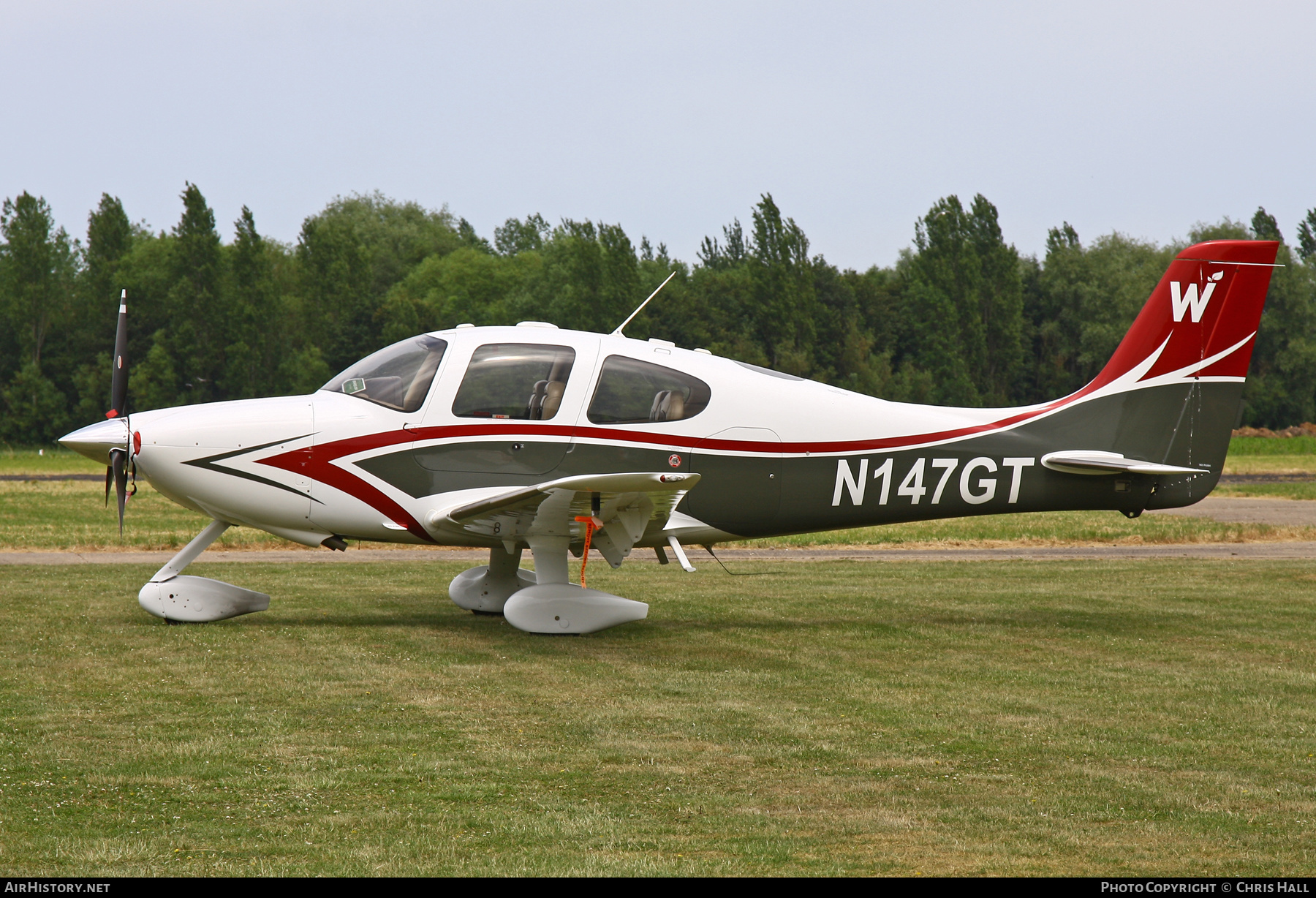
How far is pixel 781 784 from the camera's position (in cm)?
557

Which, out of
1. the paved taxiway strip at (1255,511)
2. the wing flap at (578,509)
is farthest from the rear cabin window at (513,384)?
the paved taxiway strip at (1255,511)

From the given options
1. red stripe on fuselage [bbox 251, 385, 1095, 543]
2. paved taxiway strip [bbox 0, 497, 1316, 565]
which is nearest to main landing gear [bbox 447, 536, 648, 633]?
red stripe on fuselage [bbox 251, 385, 1095, 543]

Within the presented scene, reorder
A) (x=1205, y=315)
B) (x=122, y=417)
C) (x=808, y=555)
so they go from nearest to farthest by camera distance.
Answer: (x=122, y=417)
(x=1205, y=315)
(x=808, y=555)

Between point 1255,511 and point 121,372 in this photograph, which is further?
point 1255,511

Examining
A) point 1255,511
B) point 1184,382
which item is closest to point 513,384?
point 1184,382

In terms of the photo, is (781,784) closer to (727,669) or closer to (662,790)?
(662,790)

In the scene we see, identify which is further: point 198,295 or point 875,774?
point 198,295

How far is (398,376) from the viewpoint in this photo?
32.9 ft

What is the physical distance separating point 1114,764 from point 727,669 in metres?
3.16

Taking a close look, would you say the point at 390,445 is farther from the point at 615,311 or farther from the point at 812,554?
the point at 615,311

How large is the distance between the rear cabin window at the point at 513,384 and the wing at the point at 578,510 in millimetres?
735

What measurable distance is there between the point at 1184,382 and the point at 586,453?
225 inches

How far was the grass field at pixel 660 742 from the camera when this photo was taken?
15.0 ft
